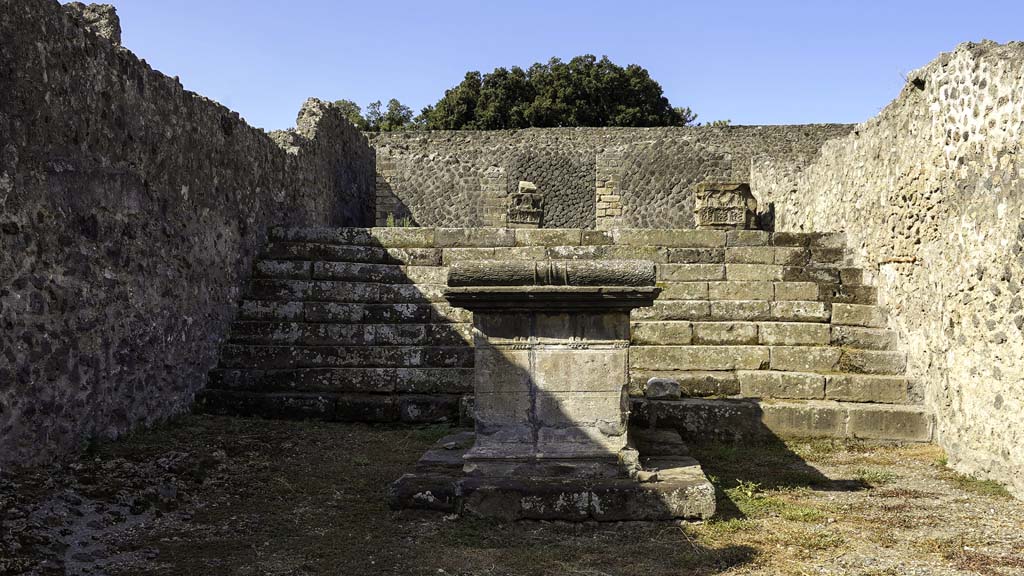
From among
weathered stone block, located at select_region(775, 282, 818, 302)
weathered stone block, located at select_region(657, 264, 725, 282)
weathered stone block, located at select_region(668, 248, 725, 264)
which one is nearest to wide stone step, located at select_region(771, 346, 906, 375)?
weathered stone block, located at select_region(775, 282, 818, 302)

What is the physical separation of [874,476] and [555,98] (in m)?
27.8

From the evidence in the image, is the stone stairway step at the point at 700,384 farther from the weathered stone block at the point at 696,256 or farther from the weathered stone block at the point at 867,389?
the weathered stone block at the point at 696,256

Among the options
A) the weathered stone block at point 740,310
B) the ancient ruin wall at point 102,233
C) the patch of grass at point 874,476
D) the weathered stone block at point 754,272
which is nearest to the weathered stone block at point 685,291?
the weathered stone block at point 740,310

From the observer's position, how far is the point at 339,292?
9.17 metres

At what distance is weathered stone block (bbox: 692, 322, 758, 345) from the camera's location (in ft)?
27.9

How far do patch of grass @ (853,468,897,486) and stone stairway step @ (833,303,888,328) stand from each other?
2.60 meters

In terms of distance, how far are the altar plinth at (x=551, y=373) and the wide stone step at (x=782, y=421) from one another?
1.99 meters

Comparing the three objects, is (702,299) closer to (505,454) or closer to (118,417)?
(505,454)

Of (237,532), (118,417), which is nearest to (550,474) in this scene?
(237,532)

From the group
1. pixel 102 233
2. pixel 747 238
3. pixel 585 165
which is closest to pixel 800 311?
pixel 747 238

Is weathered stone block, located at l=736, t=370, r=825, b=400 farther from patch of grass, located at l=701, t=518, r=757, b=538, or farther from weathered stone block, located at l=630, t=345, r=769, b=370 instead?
patch of grass, located at l=701, t=518, r=757, b=538

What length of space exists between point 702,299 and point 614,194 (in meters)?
13.0

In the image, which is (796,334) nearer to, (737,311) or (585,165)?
(737,311)

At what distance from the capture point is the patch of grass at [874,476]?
5.93m
